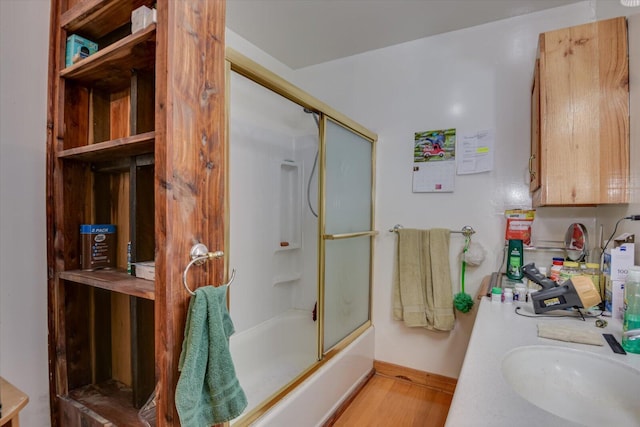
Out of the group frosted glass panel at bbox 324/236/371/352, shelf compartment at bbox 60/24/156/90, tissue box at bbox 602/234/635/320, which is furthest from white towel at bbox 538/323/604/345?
shelf compartment at bbox 60/24/156/90

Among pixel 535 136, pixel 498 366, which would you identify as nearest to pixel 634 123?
pixel 535 136

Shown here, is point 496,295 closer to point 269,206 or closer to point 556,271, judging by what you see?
point 556,271

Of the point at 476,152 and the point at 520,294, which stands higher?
the point at 476,152

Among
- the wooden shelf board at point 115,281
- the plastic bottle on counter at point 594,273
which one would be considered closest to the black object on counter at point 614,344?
the plastic bottle on counter at point 594,273

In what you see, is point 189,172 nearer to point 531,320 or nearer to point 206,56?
point 206,56

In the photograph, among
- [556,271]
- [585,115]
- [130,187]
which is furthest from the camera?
[556,271]

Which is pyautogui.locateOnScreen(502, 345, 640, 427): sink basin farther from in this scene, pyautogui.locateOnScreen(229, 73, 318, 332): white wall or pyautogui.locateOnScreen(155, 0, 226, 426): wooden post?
pyautogui.locateOnScreen(229, 73, 318, 332): white wall

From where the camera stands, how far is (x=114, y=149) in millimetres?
1039

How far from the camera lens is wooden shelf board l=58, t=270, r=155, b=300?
0.91 metres

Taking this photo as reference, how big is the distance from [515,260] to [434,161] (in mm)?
820

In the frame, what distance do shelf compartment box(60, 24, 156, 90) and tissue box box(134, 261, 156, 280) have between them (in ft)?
2.33

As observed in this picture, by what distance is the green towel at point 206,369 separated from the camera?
821mm

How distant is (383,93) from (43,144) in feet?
6.75

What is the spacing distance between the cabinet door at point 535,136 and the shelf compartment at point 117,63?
1.70 m
